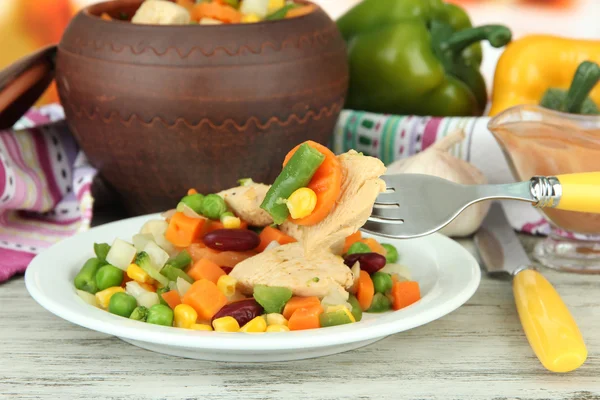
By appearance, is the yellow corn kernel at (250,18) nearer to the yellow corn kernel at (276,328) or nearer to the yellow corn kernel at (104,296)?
the yellow corn kernel at (104,296)

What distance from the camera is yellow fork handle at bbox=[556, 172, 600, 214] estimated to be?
166 cm

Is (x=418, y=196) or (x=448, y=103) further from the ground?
(x=418, y=196)

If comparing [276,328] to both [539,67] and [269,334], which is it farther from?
[539,67]

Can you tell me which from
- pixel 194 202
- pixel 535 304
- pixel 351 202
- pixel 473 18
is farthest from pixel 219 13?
pixel 473 18

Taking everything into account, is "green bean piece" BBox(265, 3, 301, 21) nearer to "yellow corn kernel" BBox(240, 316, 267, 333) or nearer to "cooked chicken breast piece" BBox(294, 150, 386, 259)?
"cooked chicken breast piece" BBox(294, 150, 386, 259)

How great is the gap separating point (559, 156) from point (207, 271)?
3.12ft

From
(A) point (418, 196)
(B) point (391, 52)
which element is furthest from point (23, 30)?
(A) point (418, 196)

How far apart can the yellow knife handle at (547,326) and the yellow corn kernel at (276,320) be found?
49cm

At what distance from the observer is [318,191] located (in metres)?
1.56

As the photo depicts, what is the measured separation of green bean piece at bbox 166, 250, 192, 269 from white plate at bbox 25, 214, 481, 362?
22 cm

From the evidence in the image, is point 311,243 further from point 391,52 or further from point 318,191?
point 391,52

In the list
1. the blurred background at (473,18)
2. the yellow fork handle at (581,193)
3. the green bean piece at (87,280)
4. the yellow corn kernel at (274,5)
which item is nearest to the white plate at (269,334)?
the green bean piece at (87,280)

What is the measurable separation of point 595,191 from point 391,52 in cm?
140

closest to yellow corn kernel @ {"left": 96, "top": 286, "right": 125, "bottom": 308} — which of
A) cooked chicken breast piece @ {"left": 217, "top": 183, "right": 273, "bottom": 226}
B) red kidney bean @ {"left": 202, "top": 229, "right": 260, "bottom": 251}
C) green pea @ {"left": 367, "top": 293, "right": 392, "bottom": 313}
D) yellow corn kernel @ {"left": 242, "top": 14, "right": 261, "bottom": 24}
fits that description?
red kidney bean @ {"left": 202, "top": 229, "right": 260, "bottom": 251}
